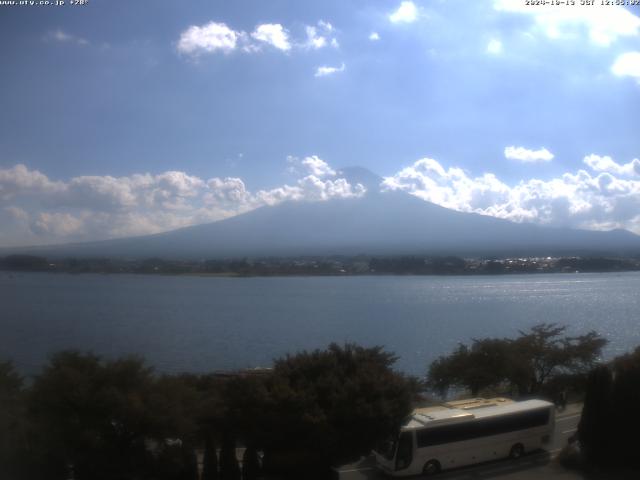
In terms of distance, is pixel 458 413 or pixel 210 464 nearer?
pixel 210 464

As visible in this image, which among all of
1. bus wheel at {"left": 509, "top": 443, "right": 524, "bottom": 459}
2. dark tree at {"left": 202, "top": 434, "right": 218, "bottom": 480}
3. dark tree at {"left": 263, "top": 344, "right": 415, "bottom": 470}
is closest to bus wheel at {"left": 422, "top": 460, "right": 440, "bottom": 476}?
dark tree at {"left": 263, "top": 344, "right": 415, "bottom": 470}

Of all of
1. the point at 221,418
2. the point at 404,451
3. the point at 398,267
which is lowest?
the point at 404,451

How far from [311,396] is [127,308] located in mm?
22600

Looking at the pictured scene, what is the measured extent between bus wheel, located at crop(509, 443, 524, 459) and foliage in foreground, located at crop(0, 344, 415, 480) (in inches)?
73.0

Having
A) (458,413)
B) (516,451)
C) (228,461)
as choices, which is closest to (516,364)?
(516,451)

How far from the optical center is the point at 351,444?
649 centimetres

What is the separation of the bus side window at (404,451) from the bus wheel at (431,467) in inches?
10.8

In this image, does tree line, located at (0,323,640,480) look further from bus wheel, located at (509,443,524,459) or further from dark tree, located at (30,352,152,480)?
bus wheel, located at (509,443,524,459)

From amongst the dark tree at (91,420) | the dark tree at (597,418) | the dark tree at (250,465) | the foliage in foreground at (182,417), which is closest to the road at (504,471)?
the dark tree at (597,418)

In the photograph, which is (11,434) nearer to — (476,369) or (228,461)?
(228,461)

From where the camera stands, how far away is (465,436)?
7.47 meters

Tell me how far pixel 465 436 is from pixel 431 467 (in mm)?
619

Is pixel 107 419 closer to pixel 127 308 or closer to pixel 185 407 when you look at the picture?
pixel 185 407

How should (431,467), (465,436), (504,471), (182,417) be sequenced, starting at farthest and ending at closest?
(465,436), (504,471), (431,467), (182,417)
